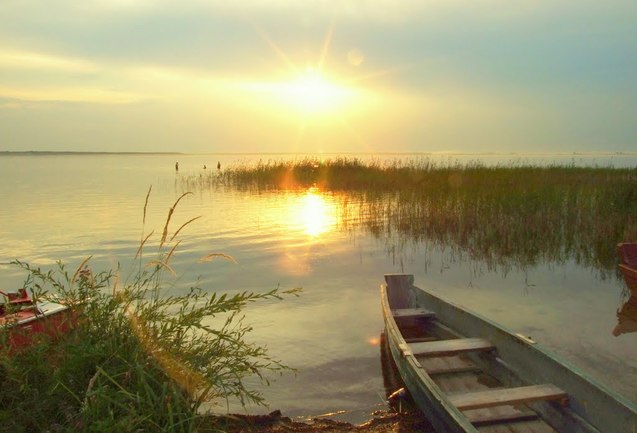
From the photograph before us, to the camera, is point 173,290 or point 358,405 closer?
point 358,405

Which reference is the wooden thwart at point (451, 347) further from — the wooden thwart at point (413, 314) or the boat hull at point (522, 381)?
the wooden thwart at point (413, 314)

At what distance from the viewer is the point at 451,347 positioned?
5680mm

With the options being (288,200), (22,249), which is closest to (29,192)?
(288,200)

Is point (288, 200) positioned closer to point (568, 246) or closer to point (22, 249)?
point (22, 249)

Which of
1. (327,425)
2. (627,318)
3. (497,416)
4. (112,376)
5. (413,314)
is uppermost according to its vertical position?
(112,376)

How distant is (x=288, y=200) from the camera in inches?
995

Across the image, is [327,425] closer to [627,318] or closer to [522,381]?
[522,381]

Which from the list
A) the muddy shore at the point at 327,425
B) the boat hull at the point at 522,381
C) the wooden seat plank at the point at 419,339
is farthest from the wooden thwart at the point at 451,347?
the wooden seat plank at the point at 419,339

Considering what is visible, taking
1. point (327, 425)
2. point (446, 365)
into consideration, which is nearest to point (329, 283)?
point (446, 365)

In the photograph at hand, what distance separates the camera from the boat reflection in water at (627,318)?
7.70m

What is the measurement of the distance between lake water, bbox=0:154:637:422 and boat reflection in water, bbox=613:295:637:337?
138 millimetres

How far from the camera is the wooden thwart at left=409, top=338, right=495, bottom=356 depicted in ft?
18.4

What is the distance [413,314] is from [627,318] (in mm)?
3635

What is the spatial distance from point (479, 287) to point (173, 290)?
552 cm
